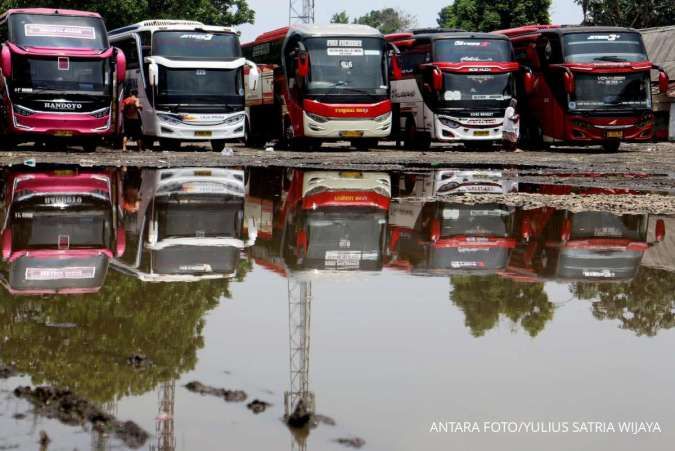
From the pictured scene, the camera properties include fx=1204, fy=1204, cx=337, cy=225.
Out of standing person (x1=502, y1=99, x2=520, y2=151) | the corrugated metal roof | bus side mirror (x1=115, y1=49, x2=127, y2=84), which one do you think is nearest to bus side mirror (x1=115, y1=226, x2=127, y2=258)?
bus side mirror (x1=115, y1=49, x2=127, y2=84)

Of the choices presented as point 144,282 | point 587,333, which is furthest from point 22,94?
point 587,333

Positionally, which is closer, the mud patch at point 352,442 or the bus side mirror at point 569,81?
the mud patch at point 352,442

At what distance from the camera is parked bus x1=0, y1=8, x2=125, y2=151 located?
26.3 meters

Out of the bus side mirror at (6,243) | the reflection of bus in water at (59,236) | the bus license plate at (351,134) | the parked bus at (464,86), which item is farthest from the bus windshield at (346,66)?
the bus side mirror at (6,243)

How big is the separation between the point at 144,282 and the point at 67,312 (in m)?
1.19

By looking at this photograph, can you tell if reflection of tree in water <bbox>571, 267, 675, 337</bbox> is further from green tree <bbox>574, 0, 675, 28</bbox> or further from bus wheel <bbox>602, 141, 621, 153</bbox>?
green tree <bbox>574, 0, 675, 28</bbox>

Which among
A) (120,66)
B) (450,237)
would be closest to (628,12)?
(120,66)

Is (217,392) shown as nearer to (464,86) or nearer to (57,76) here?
(57,76)

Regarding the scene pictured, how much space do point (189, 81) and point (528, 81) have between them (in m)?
8.59

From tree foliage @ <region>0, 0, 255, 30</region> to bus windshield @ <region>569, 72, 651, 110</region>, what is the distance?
2716cm

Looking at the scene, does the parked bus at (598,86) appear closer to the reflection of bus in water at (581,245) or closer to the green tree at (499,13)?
the reflection of bus in water at (581,245)

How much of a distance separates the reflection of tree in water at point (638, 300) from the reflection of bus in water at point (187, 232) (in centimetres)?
259

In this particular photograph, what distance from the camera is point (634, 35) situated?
3008cm

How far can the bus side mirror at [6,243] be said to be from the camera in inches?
361
